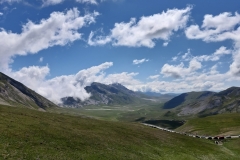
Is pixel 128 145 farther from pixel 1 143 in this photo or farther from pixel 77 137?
pixel 1 143

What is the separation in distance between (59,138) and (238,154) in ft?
176

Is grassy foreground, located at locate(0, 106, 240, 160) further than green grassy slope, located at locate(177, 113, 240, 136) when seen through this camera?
No

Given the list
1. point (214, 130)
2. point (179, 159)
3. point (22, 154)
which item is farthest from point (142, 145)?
point (214, 130)

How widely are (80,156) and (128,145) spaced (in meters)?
17.1

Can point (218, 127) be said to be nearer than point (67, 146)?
No

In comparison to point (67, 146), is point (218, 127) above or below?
below

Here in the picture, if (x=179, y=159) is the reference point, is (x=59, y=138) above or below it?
above

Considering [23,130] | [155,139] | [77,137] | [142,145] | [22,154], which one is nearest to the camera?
[22,154]

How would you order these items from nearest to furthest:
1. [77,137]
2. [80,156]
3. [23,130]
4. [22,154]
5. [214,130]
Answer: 1. [22,154]
2. [80,156]
3. [23,130]
4. [77,137]
5. [214,130]

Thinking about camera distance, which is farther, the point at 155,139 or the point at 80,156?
the point at 155,139

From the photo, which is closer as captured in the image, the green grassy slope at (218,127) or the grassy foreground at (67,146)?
the grassy foreground at (67,146)

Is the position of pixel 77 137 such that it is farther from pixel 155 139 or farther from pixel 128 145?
pixel 155 139

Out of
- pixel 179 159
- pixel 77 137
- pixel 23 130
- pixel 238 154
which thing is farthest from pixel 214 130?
pixel 23 130

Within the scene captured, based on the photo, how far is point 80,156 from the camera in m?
38.9
